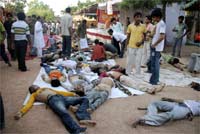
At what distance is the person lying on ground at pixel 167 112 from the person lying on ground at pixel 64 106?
32.9 inches

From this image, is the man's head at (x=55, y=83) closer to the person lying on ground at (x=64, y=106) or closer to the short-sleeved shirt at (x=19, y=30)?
the person lying on ground at (x=64, y=106)

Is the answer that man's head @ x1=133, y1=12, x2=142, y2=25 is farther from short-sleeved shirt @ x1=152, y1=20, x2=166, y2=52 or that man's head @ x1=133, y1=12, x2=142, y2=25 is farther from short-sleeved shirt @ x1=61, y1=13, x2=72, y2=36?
short-sleeved shirt @ x1=61, y1=13, x2=72, y2=36

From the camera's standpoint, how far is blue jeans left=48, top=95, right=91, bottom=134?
4.50 m

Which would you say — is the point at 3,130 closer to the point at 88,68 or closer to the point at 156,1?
the point at 88,68

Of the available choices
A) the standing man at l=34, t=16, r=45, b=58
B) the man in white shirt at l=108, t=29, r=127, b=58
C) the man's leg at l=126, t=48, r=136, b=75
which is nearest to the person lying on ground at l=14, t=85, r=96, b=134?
the man's leg at l=126, t=48, r=136, b=75

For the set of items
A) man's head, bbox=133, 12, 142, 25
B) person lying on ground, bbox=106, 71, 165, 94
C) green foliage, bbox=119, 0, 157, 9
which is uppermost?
green foliage, bbox=119, 0, 157, 9

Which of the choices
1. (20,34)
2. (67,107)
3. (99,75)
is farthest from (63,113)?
(20,34)

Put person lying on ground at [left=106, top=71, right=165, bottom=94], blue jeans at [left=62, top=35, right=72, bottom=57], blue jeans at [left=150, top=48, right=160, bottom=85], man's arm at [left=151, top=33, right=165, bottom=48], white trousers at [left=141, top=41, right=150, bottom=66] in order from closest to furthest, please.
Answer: person lying on ground at [left=106, top=71, right=165, bottom=94]
man's arm at [left=151, top=33, right=165, bottom=48]
blue jeans at [left=150, top=48, right=160, bottom=85]
white trousers at [left=141, top=41, right=150, bottom=66]
blue jeans at [left=62, top=35, right=72, bottom=57]

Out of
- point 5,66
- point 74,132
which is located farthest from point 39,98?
point 5,66

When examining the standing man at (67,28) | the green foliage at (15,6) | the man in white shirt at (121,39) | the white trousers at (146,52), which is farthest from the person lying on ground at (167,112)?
the green foliage at (15,6)

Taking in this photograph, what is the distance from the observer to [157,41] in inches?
278

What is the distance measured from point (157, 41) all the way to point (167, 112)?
2421 millimetres

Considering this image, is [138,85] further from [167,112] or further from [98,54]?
[98,54]

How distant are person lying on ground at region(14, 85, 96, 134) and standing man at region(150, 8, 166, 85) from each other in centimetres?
241
